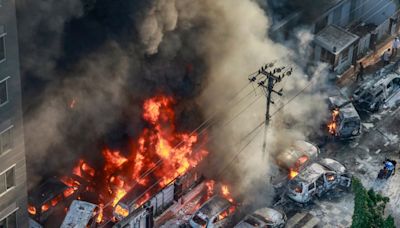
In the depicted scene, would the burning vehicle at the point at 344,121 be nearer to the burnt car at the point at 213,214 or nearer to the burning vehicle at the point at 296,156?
the burning vehicle at the point at 296,156

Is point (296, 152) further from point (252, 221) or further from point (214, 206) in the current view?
point (214, 206)

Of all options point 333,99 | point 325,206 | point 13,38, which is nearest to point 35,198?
point 13,38

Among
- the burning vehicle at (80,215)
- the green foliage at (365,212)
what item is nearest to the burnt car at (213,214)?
the burning vehicle at (80,215)

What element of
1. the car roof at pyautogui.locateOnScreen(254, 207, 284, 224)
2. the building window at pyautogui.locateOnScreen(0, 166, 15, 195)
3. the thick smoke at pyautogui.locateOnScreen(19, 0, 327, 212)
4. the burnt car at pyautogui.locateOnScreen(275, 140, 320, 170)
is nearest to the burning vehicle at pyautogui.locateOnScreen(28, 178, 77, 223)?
the thick smoke at pyautogui.locateOnScreen(19, 0, 327, 212)

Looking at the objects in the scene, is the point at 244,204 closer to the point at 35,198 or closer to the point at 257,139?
the point at 257,139

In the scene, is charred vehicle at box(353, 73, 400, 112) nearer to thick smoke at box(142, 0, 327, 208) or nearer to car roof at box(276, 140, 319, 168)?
thick smoke at box(142, 0, 327, 208)

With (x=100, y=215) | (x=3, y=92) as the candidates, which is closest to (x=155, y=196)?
(x=100, y=215)
